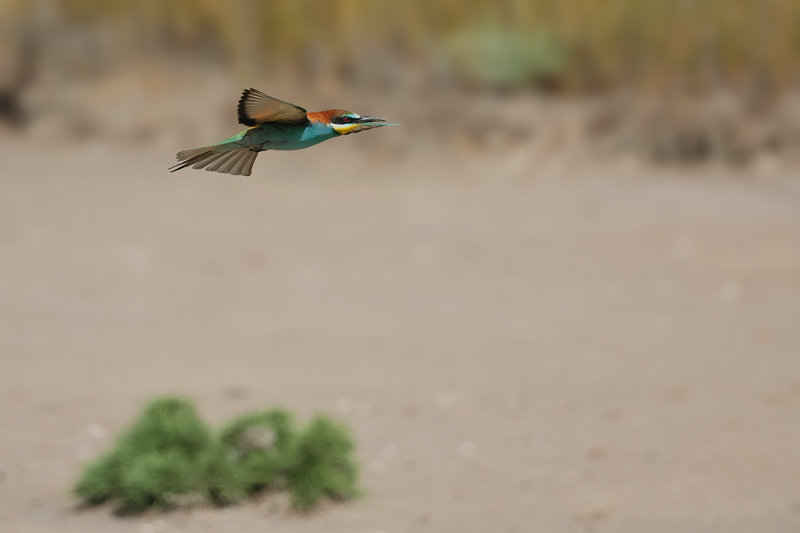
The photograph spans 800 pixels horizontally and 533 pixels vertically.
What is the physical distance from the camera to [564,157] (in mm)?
10648

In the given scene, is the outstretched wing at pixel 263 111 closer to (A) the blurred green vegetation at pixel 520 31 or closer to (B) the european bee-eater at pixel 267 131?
(B) the european bee-eater at pixel 267 131

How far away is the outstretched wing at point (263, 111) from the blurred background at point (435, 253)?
327cm

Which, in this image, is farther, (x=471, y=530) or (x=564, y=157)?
(x=564, y=157)

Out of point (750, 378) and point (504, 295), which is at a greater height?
point (504, 295)

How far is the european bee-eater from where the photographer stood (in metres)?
1.38

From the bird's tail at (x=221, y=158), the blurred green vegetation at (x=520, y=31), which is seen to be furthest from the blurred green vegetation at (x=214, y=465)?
the blurred green vegetation at (x=520, y=31)

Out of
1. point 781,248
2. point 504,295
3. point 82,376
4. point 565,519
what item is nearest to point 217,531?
point 565,519

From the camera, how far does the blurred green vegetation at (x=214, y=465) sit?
4.55 m

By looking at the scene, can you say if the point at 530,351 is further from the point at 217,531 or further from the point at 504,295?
the point at 217,531

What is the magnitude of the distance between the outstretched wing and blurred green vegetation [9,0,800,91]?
935cm

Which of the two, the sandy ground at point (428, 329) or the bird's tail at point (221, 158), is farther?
the sandy ground at point (428, 329)

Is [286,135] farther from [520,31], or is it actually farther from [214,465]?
[520,31]

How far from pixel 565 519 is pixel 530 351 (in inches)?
111

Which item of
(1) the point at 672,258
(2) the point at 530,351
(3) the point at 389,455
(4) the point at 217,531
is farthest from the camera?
(1) the point at 672,258
